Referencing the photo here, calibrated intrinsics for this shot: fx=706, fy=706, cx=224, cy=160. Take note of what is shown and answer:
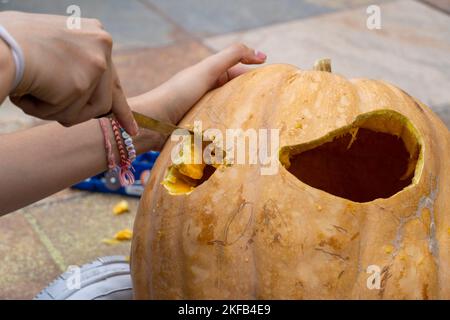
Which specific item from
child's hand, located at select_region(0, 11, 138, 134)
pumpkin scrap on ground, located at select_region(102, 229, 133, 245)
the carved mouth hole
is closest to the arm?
the carved mouth hole

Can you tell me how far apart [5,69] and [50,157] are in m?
0.59

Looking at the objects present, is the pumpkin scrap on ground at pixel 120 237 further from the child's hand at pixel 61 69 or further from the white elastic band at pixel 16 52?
the white elastic band at pixel 16 52

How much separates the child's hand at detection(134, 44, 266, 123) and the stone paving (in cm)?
70

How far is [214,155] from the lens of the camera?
49.8 inches

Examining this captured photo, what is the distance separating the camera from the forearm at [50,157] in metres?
1.45

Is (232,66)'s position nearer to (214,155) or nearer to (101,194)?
(214,155)

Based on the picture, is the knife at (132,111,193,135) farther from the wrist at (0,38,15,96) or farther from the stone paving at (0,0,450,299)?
the stone paving at (0,0,450,299)

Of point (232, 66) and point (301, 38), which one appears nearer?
point (232, 66)

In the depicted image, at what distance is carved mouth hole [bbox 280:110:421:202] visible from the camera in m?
1.38

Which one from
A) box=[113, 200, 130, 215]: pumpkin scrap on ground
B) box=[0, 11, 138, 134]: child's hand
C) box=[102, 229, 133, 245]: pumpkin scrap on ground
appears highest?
box=[0, 11, 138, 134]: child's hand

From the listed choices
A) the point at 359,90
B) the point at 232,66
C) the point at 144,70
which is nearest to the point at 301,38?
the point at 144,70

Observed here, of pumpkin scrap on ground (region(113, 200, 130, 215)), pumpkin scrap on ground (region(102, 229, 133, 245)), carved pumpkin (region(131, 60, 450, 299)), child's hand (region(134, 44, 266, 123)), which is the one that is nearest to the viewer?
carved pumpkin (region(131, 60, 450, 299))

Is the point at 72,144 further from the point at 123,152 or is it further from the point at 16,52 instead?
the point at 16,52
